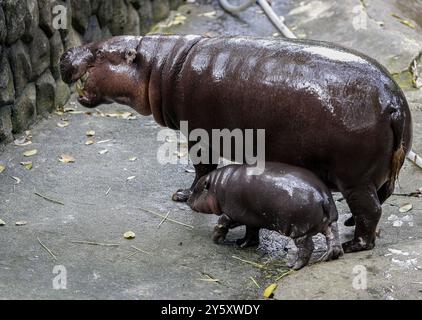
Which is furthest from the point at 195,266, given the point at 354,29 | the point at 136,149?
the point at 354,29

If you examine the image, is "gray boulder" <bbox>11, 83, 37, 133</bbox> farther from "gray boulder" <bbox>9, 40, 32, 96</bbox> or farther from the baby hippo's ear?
the baby hippo's ear

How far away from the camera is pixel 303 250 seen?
14.4 feet

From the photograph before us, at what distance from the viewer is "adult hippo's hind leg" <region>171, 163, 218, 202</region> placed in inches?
209

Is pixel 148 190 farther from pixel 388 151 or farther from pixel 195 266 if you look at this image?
pixel 388 151

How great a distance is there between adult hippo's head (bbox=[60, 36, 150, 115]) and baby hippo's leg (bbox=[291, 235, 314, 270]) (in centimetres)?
149

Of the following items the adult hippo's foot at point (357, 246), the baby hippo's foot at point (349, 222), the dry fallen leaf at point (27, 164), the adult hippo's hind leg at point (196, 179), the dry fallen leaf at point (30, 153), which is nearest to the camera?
the adult hippo's foot at point (357, 246)

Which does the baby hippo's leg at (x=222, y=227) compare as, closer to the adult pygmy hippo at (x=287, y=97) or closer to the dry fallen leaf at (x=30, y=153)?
the adult pygmy hippo at (x=287, y=97)

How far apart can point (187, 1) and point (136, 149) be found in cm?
390

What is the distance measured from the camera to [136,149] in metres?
6.49

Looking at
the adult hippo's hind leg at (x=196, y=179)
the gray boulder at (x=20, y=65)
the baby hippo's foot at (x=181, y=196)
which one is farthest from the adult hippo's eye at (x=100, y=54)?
the gray boulder at (x=20, y=65)

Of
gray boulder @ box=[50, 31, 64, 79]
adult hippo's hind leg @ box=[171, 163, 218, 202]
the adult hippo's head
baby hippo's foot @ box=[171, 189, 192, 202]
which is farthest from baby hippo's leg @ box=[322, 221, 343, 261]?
gray boulder @ box=[50, 31, 64, 79]

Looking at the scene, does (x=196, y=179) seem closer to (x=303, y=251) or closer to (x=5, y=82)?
(x=303, y=251)

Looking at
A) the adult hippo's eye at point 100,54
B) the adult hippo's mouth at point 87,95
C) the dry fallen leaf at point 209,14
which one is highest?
the adult hippo's eye at point 100,54

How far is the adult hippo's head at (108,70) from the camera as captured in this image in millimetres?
5137
